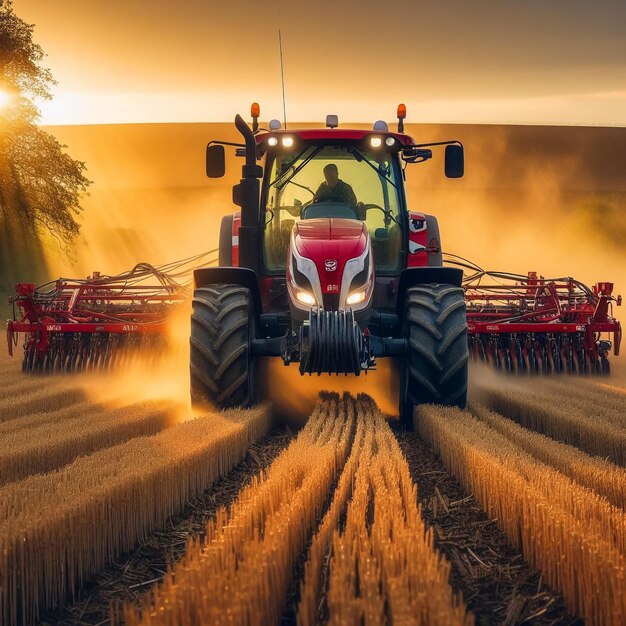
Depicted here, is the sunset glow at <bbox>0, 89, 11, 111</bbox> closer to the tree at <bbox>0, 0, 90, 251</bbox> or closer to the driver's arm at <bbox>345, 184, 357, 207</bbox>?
the tree at <bbox>0, 0, 90, 251</bbox>

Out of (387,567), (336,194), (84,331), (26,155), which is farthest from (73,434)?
(26,155)

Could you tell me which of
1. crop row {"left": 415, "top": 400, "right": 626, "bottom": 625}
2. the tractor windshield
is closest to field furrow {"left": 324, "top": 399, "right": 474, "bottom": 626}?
crop row {"left": 415, "top": 400, "right": 626, "bottom": 625}

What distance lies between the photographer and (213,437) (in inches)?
243

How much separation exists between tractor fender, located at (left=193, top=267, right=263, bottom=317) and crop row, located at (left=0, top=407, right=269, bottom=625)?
1.91 meters

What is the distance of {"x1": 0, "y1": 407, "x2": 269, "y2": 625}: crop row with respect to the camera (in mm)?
3676

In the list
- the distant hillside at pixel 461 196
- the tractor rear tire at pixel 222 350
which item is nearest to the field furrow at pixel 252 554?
the tractor rear tire at pixel 222 350

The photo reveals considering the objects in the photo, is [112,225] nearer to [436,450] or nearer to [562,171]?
[562,171]

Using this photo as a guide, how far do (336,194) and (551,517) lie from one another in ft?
15.2

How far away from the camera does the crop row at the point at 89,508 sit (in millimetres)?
3676

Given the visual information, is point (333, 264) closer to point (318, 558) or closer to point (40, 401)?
point (40, 401)

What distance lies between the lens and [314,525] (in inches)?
175

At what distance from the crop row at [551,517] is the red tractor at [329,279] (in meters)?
1.28

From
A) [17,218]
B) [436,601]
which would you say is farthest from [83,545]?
[17,218]

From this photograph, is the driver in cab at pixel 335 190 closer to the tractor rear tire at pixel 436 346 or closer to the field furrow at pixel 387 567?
the tractor rear tire at pixel 436 346
